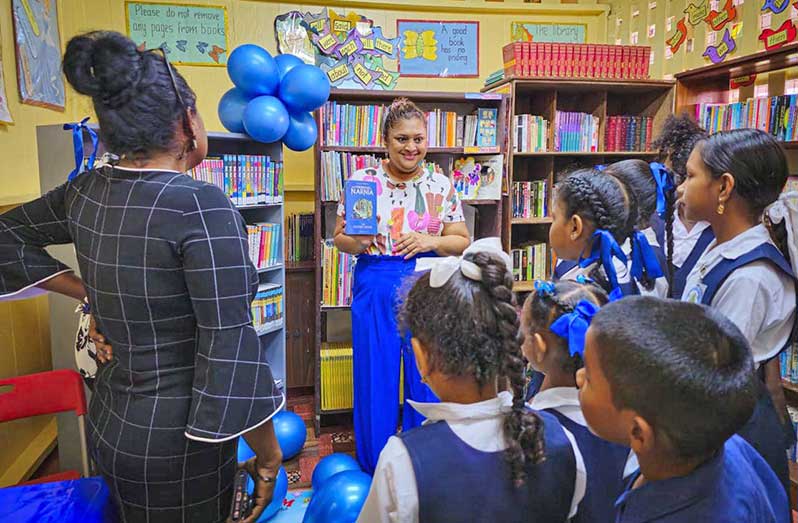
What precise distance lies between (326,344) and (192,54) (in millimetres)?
2274

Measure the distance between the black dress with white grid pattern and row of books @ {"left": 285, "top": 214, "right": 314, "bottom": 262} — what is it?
2.61m

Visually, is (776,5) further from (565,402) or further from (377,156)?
(565,402)

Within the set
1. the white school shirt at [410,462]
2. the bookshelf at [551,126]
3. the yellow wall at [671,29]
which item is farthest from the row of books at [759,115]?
the white school shirt at [410,462]

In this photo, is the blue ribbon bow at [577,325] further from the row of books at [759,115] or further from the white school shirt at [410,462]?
the row of books at [759,115]

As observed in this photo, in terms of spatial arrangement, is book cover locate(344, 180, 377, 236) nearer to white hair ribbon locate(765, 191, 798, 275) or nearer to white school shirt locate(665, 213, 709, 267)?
white school shirt locate(665, 213, 709, 267)

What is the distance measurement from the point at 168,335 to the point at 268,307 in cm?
192

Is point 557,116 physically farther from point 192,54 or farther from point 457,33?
point 192,54

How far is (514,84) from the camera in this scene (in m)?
3.43

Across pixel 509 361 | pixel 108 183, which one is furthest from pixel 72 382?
pixel 509 361

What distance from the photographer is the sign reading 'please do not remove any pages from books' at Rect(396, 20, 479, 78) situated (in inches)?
165

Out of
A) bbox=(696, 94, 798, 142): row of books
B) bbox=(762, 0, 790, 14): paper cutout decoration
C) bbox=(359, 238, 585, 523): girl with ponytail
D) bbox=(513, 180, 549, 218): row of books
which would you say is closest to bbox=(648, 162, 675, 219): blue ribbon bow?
bbox=(359, 238, 585, 523): girl with ponytail

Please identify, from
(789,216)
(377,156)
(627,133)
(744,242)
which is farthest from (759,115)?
(377,156)

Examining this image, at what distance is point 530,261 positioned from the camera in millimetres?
3789

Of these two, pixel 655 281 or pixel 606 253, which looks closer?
pixel 606 253
